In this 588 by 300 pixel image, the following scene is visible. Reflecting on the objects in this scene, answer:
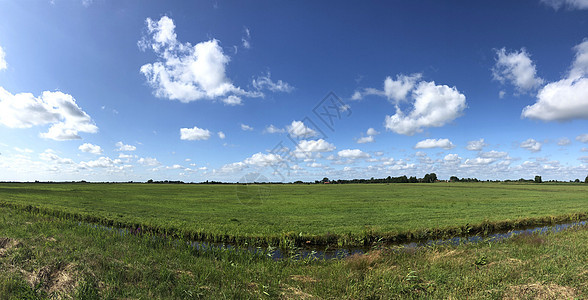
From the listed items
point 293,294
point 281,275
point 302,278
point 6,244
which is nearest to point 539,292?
point 302,278

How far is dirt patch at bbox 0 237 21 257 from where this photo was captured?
996cm

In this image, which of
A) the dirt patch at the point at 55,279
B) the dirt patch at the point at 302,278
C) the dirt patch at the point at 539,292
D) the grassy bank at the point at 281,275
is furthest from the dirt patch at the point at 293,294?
the dirt patch at the point at 55,279

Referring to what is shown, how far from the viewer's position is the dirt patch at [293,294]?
6.69 metres

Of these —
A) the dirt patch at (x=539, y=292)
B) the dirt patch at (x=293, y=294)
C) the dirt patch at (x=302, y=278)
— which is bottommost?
the dirt patch at (x=302, y=278)

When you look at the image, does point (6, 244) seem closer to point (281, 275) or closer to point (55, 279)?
point (55, 279)

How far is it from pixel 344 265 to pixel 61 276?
9650mm

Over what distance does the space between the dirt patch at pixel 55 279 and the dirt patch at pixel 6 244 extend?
3.70 meters

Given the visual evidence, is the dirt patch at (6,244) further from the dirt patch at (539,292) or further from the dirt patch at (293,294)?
the dirt patch at (539,292)

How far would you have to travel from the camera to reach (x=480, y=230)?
70.2ft

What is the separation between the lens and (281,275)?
8688 mm

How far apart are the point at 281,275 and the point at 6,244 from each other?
1302cm

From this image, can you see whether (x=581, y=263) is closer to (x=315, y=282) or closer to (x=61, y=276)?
(x=315, y=282)

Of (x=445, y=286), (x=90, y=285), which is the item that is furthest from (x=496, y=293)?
(x=90, y=285)

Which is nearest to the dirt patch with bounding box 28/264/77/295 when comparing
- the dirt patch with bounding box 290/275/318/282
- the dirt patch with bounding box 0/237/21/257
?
the dirt patch with bounding box 0/237/21/257
